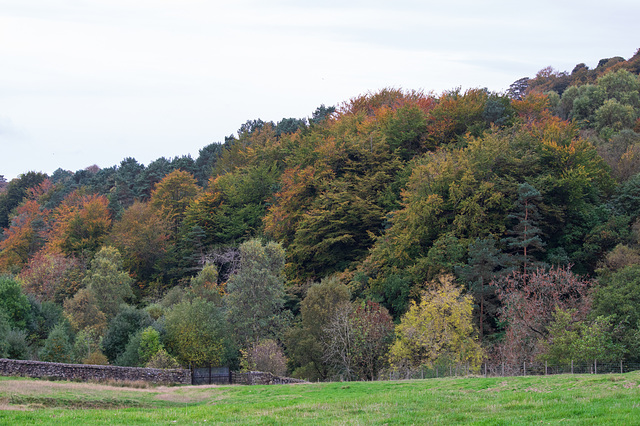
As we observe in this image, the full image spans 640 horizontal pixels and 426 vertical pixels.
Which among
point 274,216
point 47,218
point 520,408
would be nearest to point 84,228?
point 47,218

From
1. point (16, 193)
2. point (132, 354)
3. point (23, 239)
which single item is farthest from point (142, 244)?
point (16, 193)

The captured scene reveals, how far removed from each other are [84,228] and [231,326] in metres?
42.9

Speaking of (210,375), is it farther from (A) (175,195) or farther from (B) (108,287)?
(A) (175,195)

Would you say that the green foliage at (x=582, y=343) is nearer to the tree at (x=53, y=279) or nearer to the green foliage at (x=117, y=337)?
the green foliage at (x=117, y=337)

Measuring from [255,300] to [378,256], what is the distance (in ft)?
36.9

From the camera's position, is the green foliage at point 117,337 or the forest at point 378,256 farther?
the green foliage at point 117,337

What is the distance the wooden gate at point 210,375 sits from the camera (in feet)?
130

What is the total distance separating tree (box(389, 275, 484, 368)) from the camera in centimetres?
3666

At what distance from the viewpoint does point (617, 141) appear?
221 feet

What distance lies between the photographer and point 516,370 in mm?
32188

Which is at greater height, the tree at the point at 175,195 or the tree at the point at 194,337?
the tree at the point at 175,195

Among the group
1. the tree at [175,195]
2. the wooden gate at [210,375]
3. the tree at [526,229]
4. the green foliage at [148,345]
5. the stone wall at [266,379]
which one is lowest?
the wooden gate at [210,375]

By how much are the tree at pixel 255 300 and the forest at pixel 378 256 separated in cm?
14

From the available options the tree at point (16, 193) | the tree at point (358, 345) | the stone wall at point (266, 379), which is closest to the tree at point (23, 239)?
the tree at point (16, 193)
